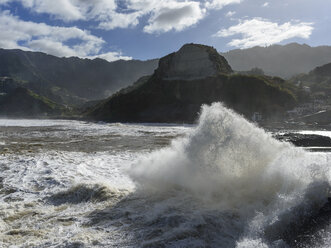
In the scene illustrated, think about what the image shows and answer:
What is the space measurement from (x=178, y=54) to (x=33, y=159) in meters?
91.1

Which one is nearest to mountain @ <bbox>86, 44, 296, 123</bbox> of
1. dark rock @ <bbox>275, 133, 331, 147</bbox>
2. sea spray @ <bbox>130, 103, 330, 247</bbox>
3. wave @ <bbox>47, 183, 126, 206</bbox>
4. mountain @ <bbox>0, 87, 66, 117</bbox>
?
dark rock @ <bbox>275, 133, 331, 147</bbox>

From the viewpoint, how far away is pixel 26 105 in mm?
172000

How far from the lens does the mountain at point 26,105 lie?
16250cm

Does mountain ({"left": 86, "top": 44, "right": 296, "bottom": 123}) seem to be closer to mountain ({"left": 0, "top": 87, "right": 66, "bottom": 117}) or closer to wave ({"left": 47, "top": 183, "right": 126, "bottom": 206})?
wave ({"left": 47, "top": 183, "right": 126, "bottom": 206})

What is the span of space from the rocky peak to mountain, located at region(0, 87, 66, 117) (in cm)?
8942

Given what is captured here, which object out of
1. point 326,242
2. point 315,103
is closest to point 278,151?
point 326,242

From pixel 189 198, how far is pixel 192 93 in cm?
7860

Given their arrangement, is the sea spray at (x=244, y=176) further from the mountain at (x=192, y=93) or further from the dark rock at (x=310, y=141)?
the mountain at (x=192, y=93)

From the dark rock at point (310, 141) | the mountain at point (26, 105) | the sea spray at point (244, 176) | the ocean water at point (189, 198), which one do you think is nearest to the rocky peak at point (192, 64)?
the dark rock at point (310, 141)

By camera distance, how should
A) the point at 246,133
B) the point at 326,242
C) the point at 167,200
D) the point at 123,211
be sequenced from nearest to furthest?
the point at 326,242 → the point at 123,211 → the point at 167,200 → the point at 246,133

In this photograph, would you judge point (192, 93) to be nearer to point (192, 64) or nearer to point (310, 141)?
point (192, 64)

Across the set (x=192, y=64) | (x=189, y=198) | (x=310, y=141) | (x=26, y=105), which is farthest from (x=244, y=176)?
(x=26, y=105)

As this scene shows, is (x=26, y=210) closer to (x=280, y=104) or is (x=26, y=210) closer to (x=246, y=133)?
(x=246, y=133)

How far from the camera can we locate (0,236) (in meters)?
5.44
